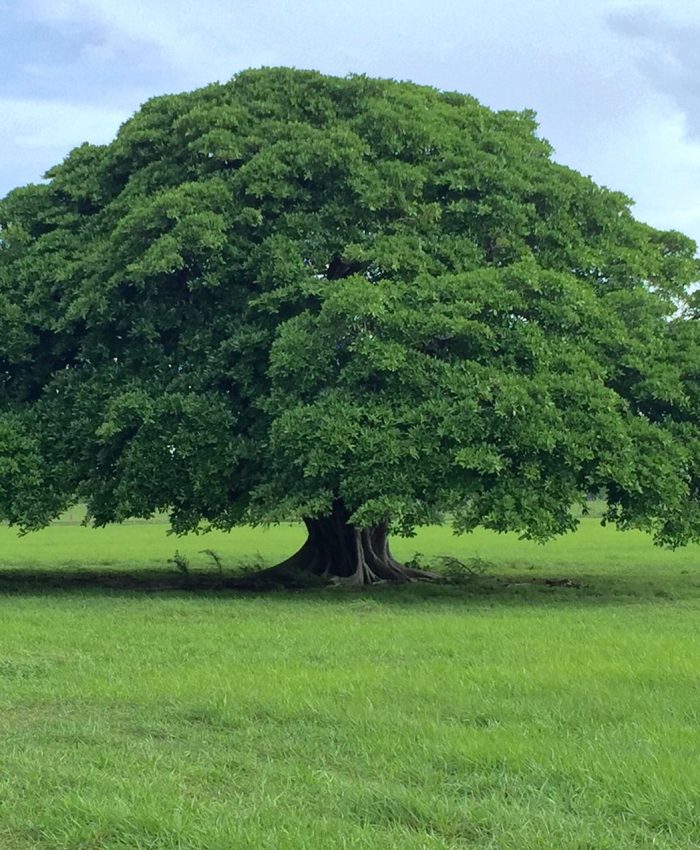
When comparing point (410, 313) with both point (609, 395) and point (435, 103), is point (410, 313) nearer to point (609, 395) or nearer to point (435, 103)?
point (609, 395)

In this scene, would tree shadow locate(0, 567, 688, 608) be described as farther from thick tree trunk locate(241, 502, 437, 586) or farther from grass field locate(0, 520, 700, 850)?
grass field locate(0, 520, 700, 850)

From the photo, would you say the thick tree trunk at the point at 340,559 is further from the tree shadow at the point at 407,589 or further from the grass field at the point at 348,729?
the grass field at the point at 348,729

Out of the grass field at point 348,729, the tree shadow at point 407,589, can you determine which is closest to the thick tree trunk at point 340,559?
the tree shadow at point 407,589

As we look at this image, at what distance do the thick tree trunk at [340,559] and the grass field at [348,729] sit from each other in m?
4.91

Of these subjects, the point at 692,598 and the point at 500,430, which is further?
the point at 692,598

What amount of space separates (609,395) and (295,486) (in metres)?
4.68

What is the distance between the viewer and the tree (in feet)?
44.2

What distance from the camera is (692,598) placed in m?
15.2

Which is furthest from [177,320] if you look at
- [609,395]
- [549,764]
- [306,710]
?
[549,764]

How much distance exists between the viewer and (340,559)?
18391 millimetres

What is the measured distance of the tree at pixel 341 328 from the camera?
44.2 feet

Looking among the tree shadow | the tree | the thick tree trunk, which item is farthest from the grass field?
the thick tree trunk

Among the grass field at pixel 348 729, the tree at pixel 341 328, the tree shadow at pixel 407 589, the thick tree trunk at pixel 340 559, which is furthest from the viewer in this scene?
the thick tree trunk at pixel 340 559

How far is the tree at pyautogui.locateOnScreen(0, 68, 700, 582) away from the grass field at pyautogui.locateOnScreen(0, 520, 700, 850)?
2.18 metres
